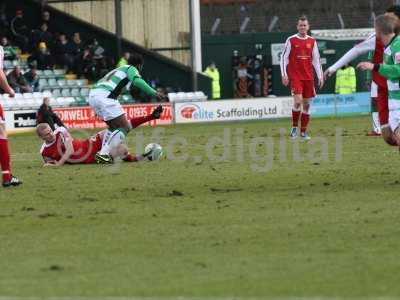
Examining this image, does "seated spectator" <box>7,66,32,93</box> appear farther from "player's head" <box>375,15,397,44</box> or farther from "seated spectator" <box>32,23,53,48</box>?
"player's head" <box>375,15,397,44</box>

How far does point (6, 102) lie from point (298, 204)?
2289 centimetres

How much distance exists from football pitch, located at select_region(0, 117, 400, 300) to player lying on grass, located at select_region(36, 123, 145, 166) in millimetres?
394

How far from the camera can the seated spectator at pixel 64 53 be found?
136 ft

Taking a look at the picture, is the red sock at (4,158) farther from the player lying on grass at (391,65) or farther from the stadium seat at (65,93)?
the stadium seat at (65,93)

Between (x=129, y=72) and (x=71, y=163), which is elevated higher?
(x=129, y=72)

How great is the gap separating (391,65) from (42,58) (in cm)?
2696

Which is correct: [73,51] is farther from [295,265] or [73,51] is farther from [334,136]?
[295,265]

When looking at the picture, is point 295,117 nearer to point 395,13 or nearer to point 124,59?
point 395,13

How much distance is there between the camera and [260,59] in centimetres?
5053

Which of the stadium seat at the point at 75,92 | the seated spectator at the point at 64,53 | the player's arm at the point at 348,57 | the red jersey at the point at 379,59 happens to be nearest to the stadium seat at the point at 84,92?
the stadium seat at the point at 75,92

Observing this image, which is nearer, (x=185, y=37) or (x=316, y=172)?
(x=316, y=172)

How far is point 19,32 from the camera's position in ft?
136

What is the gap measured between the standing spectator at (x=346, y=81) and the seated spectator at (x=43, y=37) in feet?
40.1

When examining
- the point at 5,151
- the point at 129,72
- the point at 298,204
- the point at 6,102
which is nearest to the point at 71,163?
the point at 129,72
